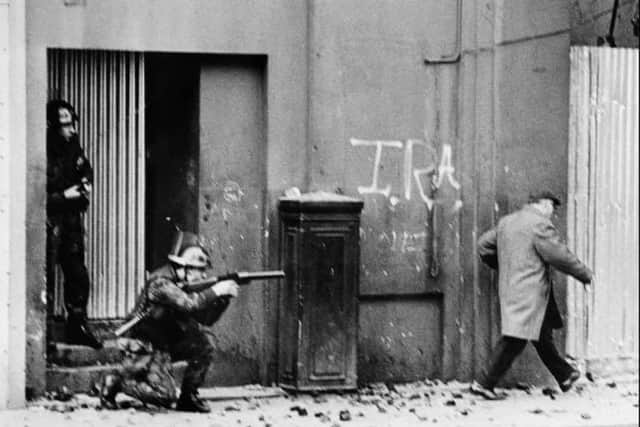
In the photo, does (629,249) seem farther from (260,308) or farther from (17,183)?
(17,183)

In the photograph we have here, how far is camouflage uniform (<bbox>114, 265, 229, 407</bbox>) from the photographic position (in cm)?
1053

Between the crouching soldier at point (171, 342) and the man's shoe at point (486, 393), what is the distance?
2.26 m

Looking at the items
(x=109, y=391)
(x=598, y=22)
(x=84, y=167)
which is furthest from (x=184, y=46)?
(x=598, y=22)

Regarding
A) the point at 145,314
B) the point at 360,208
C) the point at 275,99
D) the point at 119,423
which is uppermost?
the point at 275,99

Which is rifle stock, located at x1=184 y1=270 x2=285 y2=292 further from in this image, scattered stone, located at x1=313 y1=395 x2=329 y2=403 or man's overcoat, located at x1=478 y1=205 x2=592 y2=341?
man's overcoat, located at x1=478 y1=205 x2=592 y2=341

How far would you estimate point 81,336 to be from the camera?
37.9 feet

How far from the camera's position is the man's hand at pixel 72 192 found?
11391 mm

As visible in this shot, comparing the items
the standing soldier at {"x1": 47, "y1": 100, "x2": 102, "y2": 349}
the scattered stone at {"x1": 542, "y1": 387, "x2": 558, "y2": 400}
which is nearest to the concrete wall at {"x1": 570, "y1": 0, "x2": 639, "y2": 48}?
the scattered stone at {"x1": 542, "y1": 387, "x2": 558, "y2": 400}

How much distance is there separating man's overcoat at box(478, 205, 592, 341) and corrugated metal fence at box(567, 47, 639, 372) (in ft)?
3.25

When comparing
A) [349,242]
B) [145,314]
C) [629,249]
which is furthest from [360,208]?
[629,249]

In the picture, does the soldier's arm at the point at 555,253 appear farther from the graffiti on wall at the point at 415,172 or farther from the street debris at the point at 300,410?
the street debris at the point at 300,410

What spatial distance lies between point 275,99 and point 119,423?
289cm

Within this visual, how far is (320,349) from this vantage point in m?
11.3

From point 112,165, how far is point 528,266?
338cm
